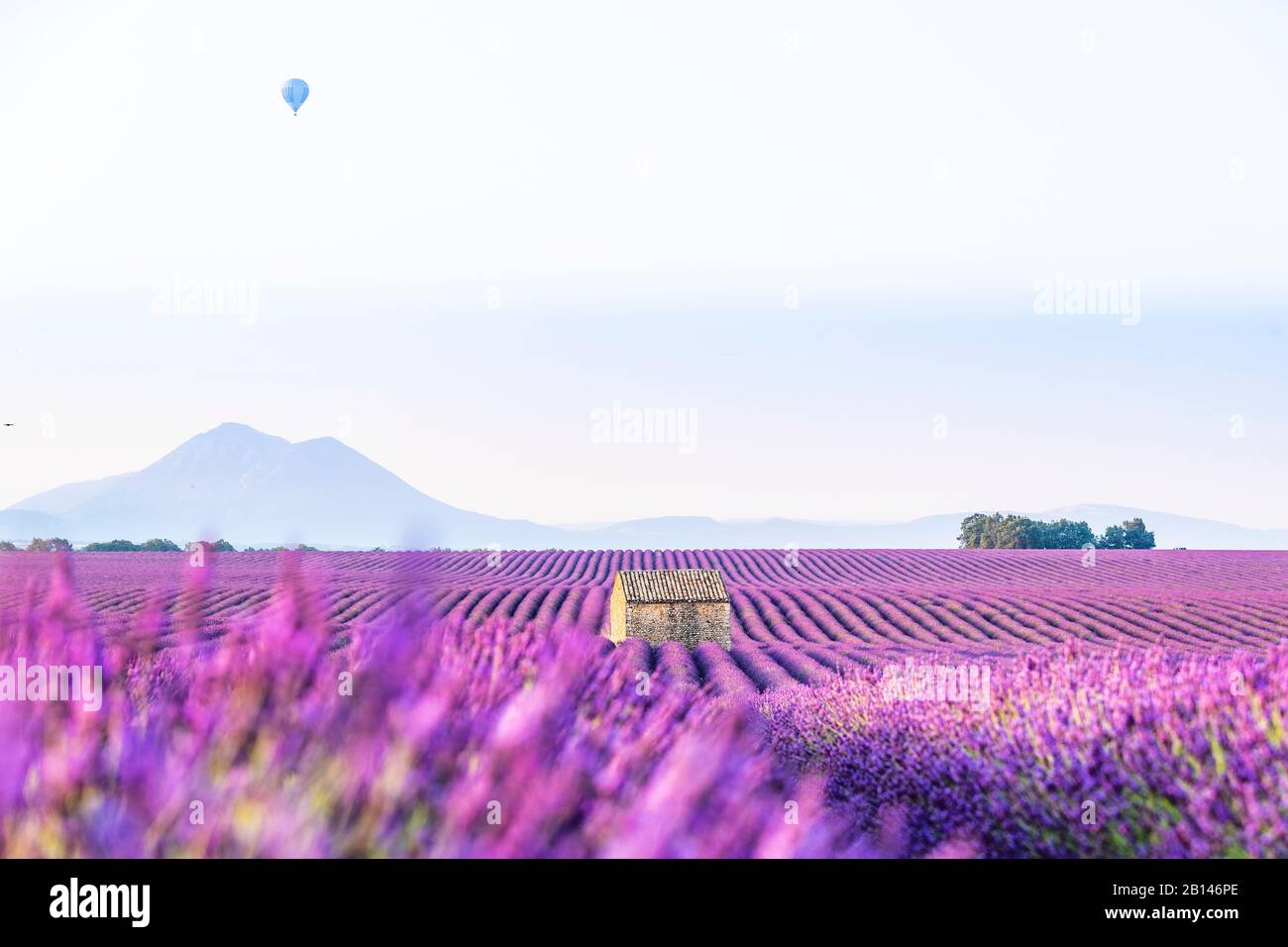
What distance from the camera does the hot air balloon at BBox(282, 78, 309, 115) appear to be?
126ft

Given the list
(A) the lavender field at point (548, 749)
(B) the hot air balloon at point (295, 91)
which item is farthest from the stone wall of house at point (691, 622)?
(B) the hot air balloon at point (295, 91)

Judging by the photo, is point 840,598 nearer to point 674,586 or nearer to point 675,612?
point 674,586

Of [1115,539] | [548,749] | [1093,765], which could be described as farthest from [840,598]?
[1115,539]

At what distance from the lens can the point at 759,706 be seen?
44.2 ft

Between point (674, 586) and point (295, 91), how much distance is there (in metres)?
20.4

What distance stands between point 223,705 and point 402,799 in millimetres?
659

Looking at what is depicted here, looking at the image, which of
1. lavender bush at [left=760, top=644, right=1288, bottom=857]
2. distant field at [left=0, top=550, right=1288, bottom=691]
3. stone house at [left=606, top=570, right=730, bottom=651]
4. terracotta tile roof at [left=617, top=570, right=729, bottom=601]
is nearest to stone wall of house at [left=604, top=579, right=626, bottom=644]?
stone house at [left=606, top=570, right=730, bottom=651]

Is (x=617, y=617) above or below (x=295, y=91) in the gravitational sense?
below

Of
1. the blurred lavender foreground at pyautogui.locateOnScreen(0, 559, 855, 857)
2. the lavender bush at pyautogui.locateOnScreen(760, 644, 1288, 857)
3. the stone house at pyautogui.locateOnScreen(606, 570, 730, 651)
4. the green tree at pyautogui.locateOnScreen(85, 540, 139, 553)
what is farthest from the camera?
the green tree at pyautogui.locateOnScreen(85, 540, 139, 553)

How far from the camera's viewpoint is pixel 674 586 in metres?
31.0

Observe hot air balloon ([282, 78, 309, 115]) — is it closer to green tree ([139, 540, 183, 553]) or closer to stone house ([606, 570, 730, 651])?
stone house ([606, 570, 730, 651])

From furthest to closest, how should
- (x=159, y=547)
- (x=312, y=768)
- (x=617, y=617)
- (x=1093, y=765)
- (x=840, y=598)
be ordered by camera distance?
(x=159, y=547)
(x=840, y=598)
(x=617, y=617)
(x=1093, y=765)
(x=312, y=768)

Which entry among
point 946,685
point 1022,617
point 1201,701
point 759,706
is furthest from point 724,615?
point 1201,701
